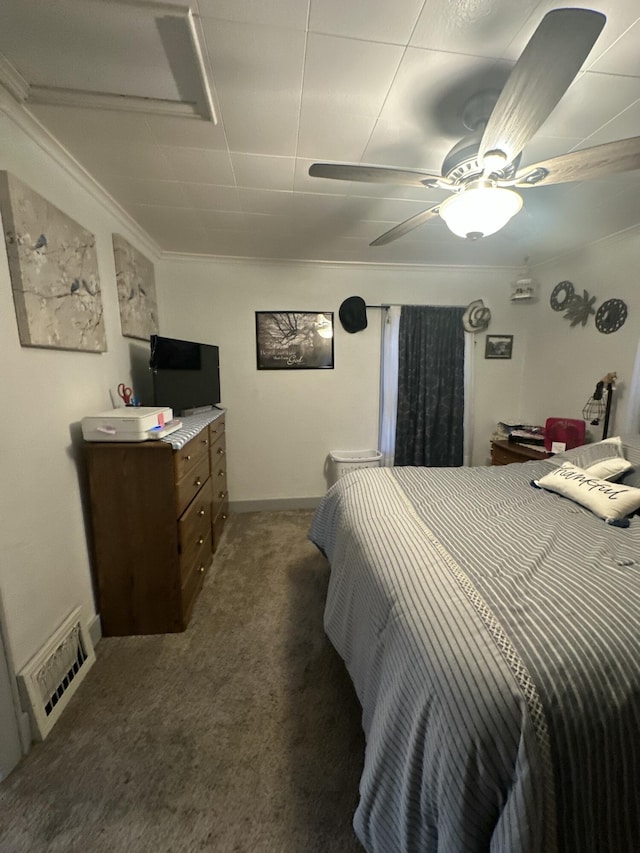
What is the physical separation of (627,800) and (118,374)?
8.56ft

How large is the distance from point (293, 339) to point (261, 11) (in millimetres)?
2193

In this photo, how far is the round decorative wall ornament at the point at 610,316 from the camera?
2.38m

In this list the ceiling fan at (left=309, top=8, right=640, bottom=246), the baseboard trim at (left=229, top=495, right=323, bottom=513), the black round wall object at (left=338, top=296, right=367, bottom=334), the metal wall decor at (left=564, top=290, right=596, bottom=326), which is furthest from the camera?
the baseboard trim at (left=229, top=495, right=323, bottom=513)

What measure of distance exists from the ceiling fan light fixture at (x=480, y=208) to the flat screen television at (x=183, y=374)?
173cm

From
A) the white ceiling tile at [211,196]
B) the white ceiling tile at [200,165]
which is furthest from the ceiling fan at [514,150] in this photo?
the white ceiling tile at [211,196]

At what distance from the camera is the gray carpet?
40.1 inches

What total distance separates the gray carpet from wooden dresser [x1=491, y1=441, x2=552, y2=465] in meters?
2.12

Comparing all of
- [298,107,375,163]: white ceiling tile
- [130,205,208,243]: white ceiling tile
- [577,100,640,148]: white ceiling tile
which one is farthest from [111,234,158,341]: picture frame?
[577,100,640,148]: white ceiling tile

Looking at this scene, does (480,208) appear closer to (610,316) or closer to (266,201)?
(266,201)

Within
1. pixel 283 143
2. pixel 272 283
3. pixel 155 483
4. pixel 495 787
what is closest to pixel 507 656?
pixel 495 787

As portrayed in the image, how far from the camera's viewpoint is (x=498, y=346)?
330cm

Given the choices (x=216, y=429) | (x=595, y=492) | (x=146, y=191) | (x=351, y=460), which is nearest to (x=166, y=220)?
(x=146, y=191)

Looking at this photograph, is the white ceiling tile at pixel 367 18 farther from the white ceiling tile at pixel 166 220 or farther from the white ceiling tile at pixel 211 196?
the white ceiling tile at pixel 166 220

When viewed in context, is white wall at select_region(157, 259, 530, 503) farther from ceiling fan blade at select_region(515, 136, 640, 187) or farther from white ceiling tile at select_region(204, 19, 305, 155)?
ceiling fan blade at select_region(515, 136, 640, 187)
